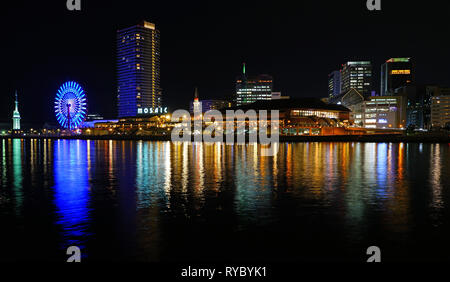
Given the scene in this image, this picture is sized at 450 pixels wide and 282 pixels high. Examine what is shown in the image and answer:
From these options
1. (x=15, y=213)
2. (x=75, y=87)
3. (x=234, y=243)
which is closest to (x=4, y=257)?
(x=15, y=213)

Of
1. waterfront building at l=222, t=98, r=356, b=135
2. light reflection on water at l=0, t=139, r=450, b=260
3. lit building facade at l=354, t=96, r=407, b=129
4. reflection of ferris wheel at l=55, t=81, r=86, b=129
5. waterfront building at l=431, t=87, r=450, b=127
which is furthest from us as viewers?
waterfront building at l=431, t=87, r=450, b=127

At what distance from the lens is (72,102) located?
13850 centimetres

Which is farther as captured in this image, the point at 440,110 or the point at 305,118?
the point at 440,110

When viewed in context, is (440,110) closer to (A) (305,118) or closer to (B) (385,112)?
(B) (385,112)

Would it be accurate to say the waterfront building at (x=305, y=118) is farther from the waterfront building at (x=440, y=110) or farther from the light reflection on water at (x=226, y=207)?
the light reflection on water at (x=226, y=207)

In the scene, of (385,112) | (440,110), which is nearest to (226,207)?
(385,112)

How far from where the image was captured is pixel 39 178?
3056cm

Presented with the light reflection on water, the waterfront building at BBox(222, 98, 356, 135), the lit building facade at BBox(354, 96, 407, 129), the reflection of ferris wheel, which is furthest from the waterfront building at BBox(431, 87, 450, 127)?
the light reflection on water

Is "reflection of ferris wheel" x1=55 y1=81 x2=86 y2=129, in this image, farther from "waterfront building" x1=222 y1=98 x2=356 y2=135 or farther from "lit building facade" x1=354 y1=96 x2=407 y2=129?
"lit building facade" x1=354 y1=96 x2=407 y2=129

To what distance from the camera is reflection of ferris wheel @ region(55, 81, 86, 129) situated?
452ft

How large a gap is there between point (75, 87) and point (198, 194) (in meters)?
132

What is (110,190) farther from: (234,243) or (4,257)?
(234,243)

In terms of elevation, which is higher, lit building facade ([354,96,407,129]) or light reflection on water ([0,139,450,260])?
lit building facade ([354,96,407,129])
